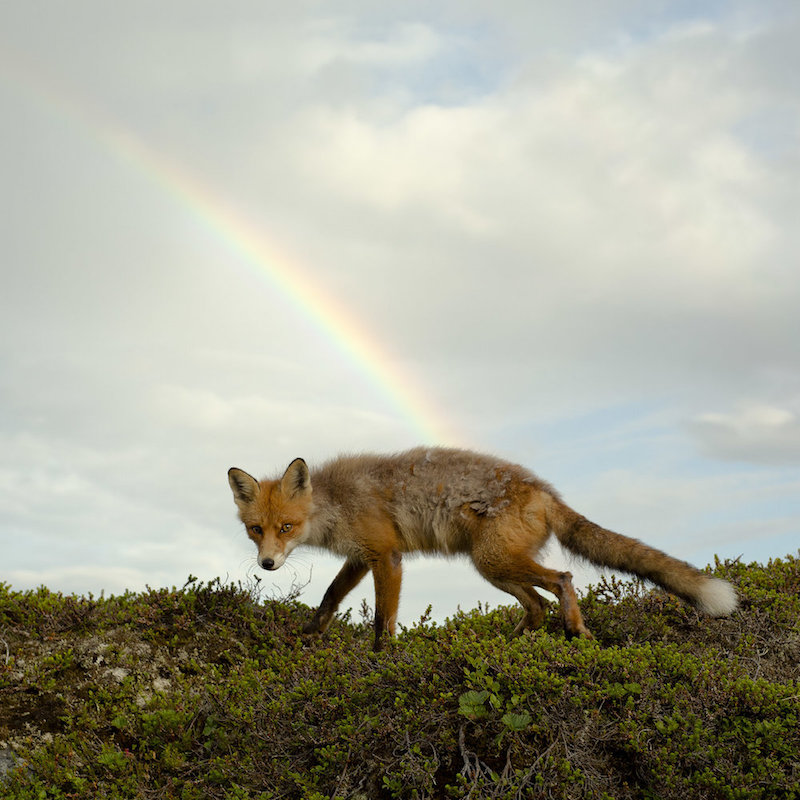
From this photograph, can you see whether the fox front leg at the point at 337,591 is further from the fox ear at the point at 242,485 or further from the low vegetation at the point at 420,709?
the fox ear at the point at 242,485

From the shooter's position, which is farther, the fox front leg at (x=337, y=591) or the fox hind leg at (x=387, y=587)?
the fox front leg at (x=337, y=591)

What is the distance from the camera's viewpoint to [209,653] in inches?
336

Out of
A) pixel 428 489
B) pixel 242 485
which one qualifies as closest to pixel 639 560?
pixel 428 489

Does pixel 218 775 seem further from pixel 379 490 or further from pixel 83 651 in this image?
pixel 379 490

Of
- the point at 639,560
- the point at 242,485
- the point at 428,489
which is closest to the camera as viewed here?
the point at 639,560

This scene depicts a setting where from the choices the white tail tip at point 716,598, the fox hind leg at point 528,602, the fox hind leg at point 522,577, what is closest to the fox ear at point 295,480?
the fox hind leg at point 522,577

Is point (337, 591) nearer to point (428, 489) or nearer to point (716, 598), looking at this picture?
point (428, 489)

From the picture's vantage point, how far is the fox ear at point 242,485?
30.3 ft

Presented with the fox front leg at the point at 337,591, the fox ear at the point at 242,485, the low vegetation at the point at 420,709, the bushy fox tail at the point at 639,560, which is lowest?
the low vegetation at the point at 420,709

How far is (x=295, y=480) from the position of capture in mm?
9273

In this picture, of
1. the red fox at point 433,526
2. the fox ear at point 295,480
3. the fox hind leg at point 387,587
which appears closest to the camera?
the red fox at point 433,526

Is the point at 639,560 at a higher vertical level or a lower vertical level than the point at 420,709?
higher

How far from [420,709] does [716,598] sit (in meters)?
3.39

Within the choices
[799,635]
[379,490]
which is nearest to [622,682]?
[799,635]
